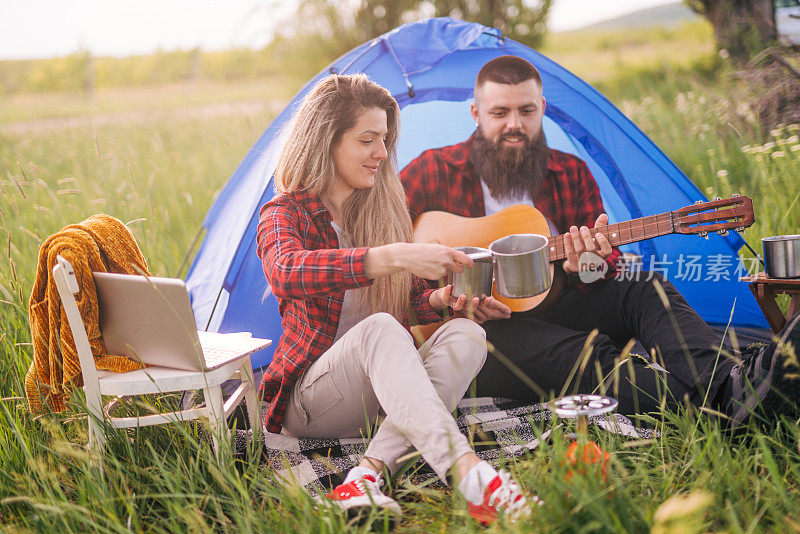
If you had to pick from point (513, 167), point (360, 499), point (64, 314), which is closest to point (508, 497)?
point (360, 499)

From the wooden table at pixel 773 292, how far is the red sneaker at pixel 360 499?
1.41 metres

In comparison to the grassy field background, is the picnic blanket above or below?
below

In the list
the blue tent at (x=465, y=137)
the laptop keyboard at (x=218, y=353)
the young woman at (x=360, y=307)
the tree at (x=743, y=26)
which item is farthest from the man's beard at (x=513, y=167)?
the tree at (x=743, y=26)

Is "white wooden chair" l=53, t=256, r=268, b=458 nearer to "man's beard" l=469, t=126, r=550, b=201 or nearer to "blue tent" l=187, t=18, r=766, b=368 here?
"blue tent" l=187, t=18, r=766, b=368

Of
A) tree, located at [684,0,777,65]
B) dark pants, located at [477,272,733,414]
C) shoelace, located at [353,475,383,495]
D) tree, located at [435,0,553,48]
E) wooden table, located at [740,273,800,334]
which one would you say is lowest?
shoelace, located at [353,475,383,495]

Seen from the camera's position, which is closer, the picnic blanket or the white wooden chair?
the white wooden chair

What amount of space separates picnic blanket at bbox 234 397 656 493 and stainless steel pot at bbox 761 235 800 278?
680mm

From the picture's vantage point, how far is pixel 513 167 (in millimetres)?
2645

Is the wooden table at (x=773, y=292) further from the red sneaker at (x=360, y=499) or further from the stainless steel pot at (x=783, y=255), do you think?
the red sneaker at (x=360, y=499)

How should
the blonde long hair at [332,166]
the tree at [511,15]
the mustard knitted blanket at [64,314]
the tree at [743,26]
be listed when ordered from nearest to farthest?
the mustard knitted blanket at [64,314], the blonde long hair at [332,166], the tree at [743,26], the tree at [511,15]

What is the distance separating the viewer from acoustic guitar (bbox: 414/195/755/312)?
6.68 feet

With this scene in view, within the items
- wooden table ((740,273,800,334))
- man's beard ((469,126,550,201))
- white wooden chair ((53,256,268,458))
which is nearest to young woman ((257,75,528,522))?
white wooden chair ((53,256,268,458))

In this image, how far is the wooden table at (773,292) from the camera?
2.07m

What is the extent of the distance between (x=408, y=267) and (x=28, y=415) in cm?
131
